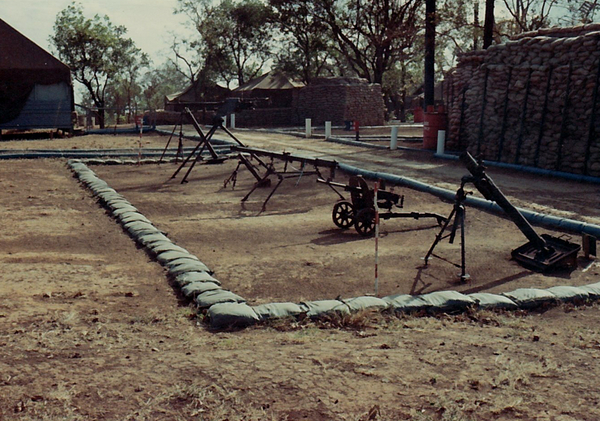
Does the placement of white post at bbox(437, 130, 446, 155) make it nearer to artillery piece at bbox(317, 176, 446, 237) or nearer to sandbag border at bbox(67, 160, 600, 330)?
artillery piece at bbox(317, 176, 446, 237)

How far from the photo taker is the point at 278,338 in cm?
508

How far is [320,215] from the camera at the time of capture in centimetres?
1091

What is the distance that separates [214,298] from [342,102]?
31.0 meters

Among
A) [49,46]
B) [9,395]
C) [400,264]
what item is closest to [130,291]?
[9,395]

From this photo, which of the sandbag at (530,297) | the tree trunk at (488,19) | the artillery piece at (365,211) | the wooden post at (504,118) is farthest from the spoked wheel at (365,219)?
the tree trunk at (488,19)

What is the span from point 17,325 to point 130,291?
1.36m

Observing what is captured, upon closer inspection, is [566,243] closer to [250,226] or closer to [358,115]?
[250,226]

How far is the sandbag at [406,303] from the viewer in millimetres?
5836

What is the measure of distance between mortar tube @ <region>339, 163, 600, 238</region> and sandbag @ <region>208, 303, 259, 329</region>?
5.64m

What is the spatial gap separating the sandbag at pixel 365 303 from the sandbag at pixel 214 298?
0.92 m

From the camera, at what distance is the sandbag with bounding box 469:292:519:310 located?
6.03 m

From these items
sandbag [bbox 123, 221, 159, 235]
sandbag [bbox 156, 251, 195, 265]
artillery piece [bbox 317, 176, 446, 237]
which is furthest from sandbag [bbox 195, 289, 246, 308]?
artillery piece [bbox 317, 176, 446, 237]

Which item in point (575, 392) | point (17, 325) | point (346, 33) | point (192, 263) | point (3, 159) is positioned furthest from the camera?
point (346, 33)

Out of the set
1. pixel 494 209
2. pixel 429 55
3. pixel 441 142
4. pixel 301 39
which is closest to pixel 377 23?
pixel 301 39
